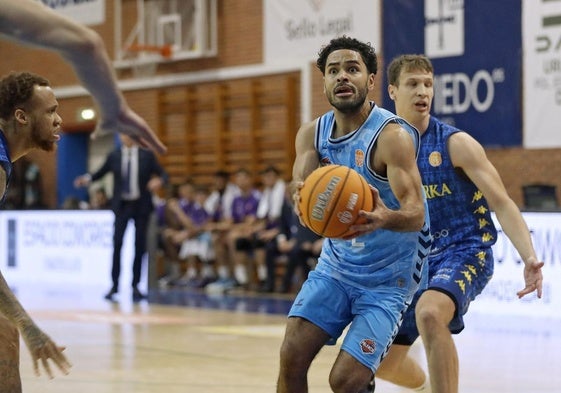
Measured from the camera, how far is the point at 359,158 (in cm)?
531

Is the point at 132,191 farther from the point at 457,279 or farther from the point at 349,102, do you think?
the point at 349,102

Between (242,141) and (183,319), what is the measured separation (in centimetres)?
731

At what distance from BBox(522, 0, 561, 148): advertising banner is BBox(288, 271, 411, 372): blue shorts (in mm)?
9508

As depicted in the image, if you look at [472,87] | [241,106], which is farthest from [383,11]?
[241,106]

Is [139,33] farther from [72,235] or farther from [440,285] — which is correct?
[440,285]

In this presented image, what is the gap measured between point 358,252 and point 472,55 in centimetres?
1037

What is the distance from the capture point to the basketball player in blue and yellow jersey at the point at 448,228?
18.6 feet

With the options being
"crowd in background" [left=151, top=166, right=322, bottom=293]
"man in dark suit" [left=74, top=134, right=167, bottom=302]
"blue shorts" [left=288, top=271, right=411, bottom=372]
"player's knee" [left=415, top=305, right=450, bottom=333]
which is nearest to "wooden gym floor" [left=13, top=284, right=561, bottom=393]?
"man in dark suit" [left=74, top=134, right=167, bottom=302]

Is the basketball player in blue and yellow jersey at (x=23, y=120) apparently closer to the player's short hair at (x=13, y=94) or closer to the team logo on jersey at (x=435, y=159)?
the player's short hair at (x=13, y=94)

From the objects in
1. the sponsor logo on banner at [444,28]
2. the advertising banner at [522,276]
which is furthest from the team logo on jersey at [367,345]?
the sponsor logo on banner at [444,28]

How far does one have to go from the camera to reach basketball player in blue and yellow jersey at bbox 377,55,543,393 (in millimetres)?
5672

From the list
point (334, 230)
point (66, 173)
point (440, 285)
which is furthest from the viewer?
point (66, 173)

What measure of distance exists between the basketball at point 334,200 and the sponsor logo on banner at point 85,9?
16.9 m

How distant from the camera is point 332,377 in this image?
5109 millimetres
